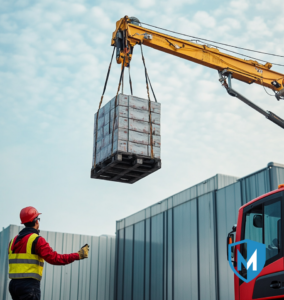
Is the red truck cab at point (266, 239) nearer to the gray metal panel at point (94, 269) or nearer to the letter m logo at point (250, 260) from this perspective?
the letter m logo at point (250, 260)

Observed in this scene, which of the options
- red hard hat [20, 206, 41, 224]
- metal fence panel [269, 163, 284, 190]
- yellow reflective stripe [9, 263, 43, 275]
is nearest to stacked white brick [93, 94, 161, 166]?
red hard hat [20, 206, 41, 224]

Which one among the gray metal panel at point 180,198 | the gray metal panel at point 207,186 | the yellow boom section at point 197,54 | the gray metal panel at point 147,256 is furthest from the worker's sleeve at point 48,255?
the gray metal panel at point 147,256

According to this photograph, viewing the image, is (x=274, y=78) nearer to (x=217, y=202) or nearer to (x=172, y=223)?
(x=217, y=202)

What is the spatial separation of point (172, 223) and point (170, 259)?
1.77m

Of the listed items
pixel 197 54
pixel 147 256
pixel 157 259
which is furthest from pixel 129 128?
pixel 147 256

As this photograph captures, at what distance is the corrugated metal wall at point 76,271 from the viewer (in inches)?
1011

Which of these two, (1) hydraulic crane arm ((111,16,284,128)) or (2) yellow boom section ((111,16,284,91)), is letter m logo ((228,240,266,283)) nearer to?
(1) hydraulic crane arm ((111,16,284,128))

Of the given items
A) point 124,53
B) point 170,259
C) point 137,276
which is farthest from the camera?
point 137,276

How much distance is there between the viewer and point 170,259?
23.4 metres

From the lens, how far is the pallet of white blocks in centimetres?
1077

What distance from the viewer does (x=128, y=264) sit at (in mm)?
27719

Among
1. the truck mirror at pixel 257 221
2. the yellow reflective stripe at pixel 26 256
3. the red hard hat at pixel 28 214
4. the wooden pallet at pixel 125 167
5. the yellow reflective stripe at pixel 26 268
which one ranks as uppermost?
the wooden pallet at pixel 125 167

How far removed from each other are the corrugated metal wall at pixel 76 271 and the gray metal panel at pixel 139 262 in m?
2.70

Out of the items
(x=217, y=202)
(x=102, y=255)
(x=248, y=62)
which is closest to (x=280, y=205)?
(x=248, y=62)
